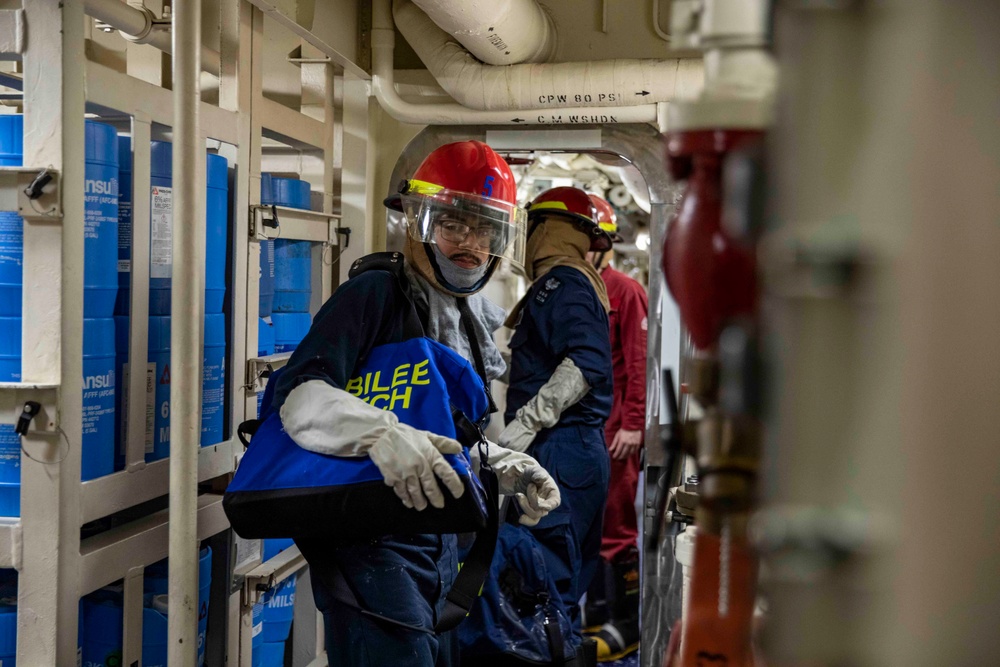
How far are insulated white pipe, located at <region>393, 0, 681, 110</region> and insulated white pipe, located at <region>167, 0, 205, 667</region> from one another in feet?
5.49

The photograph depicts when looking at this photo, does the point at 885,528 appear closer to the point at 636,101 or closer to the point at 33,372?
the point at 33,372

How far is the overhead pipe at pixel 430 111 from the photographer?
411cm

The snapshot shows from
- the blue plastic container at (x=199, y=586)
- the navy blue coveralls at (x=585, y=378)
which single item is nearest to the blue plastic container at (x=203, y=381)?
the blue plastic container at (x=199, y=586)

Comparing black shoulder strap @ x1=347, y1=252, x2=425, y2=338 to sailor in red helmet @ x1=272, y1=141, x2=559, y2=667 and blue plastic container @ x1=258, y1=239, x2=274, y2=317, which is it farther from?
blue plastic container @ x1=258, y1=239, x2=274, y2=317

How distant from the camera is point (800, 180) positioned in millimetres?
489

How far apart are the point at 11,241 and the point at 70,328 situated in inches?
9.8

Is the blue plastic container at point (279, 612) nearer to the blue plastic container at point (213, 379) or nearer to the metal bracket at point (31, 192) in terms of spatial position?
the blue plastic container at point (213, 379)

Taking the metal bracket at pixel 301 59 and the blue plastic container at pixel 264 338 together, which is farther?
the metal bracket at pixel 301 59

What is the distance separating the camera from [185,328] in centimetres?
255

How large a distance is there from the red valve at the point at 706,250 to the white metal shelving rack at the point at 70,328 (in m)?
1.91

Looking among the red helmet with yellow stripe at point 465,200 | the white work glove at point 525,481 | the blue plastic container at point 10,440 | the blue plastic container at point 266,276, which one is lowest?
the white work glove at point 525,481

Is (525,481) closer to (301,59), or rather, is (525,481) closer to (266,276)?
(266,276)

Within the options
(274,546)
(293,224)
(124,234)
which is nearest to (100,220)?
(124,234)

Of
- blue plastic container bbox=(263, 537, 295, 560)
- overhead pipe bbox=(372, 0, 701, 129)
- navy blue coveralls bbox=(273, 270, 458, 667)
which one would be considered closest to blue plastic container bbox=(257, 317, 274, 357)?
blue plastic container bbox=(263, 537, 295, 560)
